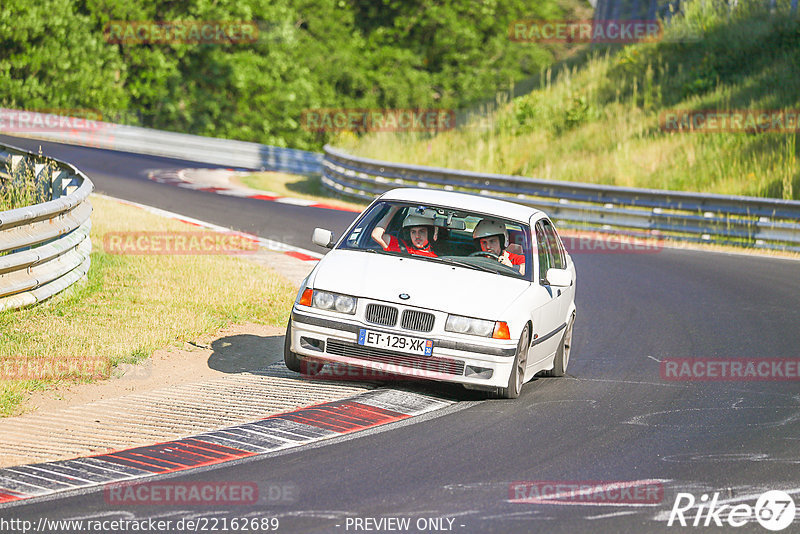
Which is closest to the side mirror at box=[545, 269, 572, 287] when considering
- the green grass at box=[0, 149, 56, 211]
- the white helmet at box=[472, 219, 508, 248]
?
the white helmet at box=[472, 219, 508, 248]

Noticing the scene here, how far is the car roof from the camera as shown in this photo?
9633 mm

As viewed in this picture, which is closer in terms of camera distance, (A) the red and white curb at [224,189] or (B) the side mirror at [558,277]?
(B) the side mirror at [558,277]

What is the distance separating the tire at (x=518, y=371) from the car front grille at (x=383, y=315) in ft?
3.21

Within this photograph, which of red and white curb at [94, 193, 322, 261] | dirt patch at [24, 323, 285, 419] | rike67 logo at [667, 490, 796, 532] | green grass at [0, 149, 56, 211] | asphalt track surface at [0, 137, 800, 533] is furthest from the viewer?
red and white curb at [94, 193, 322, 261]

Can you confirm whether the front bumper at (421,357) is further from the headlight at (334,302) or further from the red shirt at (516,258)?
the red shirt at (516,258)

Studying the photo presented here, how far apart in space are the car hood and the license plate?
258 millimetres

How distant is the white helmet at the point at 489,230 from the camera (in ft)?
31.3

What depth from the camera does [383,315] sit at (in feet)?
27.3

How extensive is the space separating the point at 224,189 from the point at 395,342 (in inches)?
774

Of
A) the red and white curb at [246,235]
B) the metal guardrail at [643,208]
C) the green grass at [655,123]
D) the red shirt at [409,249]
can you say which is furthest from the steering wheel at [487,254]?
the green grass at [655,123]

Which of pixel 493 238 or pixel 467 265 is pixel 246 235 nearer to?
pixel 493 238

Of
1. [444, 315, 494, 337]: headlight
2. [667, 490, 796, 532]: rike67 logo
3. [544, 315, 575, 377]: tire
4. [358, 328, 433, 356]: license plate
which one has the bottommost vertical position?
[544, 315, 575, 377]: tire

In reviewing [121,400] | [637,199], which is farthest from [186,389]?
[637,199]

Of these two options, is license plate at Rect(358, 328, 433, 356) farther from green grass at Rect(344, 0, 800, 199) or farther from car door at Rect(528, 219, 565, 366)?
green grass at Rect(344, 0, 800, 199)
